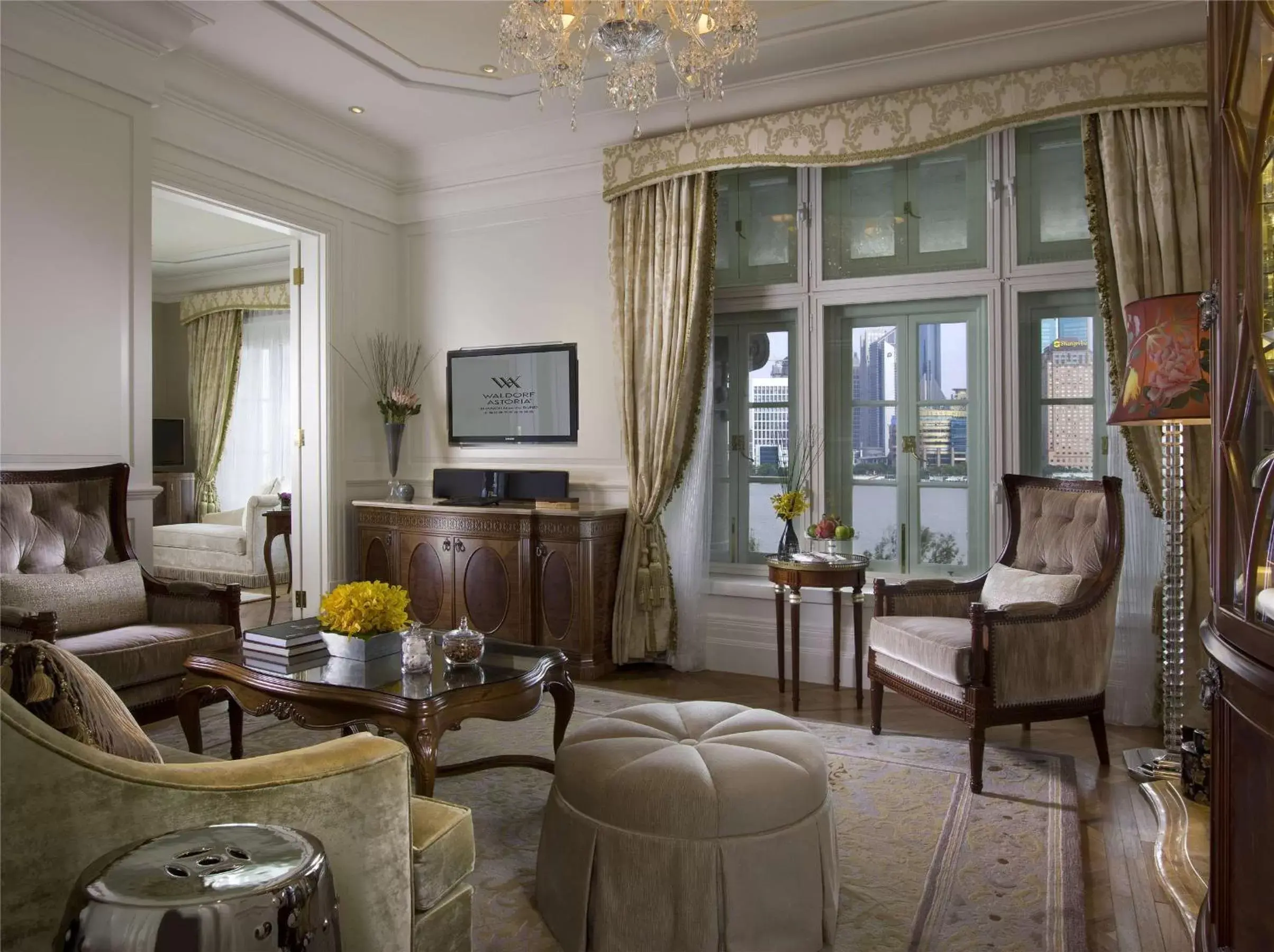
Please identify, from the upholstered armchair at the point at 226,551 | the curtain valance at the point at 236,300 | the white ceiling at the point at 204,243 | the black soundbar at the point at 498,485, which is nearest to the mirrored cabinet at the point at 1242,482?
the black soundbar at the point at 498,485

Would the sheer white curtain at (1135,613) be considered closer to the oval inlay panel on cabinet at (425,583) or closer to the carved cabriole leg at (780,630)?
the carved cabriole leg at (780,630)

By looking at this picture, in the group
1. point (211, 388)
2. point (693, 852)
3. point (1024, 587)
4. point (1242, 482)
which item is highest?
point (211, 388)

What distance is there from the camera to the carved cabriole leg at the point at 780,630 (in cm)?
406

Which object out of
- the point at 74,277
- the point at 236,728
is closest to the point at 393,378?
the point at 74,277

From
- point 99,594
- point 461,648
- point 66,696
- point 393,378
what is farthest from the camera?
point 393,378

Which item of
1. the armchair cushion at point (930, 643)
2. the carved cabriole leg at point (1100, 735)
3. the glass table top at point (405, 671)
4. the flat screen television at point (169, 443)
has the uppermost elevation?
the flat screen television at point (169, 443)

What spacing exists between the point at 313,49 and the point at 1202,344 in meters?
3.94

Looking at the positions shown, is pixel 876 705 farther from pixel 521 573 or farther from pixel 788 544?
pixel 521 573

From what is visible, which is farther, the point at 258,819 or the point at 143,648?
the point at 143,648

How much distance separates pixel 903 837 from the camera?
2584mm

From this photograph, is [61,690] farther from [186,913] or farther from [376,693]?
[376,693]

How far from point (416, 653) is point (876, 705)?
193cm

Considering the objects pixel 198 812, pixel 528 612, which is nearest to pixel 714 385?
pixel 528 612

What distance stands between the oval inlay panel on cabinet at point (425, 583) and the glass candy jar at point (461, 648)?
2.25 m
